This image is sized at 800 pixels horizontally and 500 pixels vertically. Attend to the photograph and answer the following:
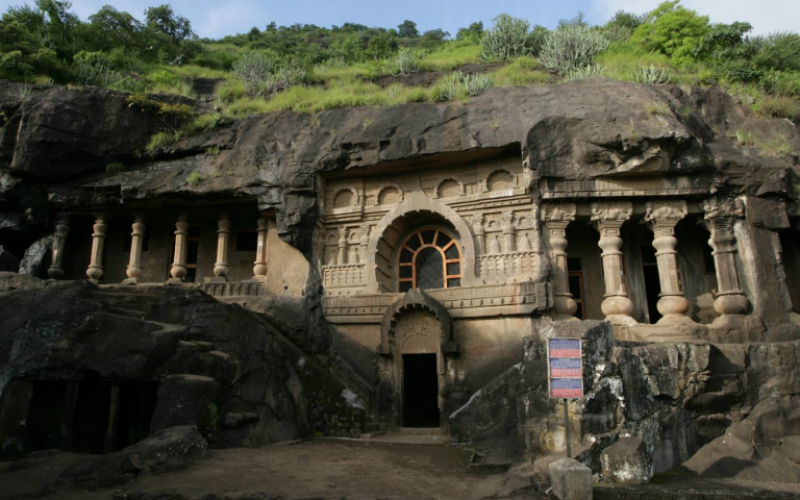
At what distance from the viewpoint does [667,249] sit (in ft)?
45.3

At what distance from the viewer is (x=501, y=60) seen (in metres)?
19.7

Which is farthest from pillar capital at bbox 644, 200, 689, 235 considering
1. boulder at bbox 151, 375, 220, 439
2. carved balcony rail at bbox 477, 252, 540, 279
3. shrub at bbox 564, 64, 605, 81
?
boulder at bbox 151, 375, 220, 439

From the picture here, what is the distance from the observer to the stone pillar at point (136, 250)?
671 inches

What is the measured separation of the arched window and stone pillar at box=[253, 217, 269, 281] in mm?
3984

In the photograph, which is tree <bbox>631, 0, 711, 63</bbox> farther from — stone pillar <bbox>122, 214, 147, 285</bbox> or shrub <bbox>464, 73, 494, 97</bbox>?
stone pillar <bbox>122, 214, 147, 285</bbox>

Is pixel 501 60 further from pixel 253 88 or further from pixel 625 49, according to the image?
pixel 253 88

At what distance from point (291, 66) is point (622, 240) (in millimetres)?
15306

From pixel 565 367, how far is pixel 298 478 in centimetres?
412

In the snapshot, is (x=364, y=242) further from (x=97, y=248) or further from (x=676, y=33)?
(x=676, y=33)

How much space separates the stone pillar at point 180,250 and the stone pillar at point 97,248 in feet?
7.22

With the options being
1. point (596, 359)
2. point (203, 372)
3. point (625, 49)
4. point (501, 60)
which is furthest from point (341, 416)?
point (625, 49)

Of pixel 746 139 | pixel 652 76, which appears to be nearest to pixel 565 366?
pixel 746 139

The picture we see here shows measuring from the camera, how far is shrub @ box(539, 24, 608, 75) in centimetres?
1834


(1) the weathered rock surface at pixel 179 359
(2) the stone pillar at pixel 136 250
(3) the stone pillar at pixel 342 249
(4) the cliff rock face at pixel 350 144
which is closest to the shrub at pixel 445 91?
(4) the cliff rock face at pixel 350 144
